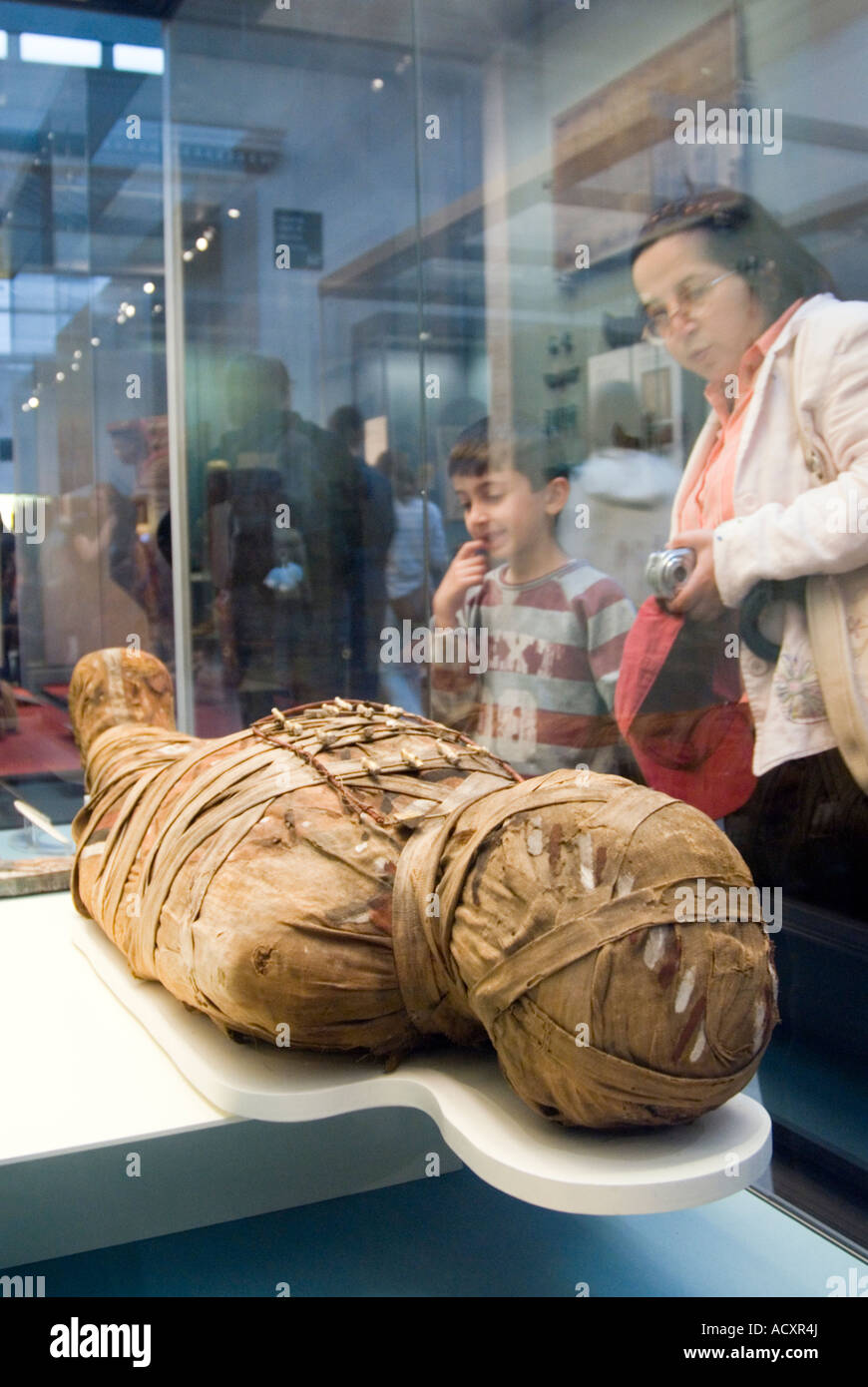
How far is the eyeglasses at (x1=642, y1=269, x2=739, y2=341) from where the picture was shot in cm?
226

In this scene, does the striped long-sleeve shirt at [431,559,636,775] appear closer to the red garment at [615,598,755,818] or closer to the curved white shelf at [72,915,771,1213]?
the red garment at [615,598,755,818]

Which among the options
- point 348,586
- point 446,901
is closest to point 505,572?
point 348,586

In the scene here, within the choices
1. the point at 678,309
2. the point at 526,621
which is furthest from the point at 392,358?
the point at 678,309

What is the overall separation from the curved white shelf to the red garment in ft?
2.81

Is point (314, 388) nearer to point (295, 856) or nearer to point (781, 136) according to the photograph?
point (781, 136)

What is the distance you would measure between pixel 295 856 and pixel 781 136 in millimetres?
1443

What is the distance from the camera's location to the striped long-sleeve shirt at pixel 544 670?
2.71 meters

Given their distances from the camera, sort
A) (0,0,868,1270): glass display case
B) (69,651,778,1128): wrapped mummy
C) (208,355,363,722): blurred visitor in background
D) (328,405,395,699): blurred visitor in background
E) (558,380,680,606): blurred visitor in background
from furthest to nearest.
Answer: (208,355,363,722): blurred visitor in background → (328,405,395,699): blurred visitor in background → (558,380,680,606): blurred visitor in background → (0,0,868,1270): glass display case → (69,651,778,1128): wrapped mummy

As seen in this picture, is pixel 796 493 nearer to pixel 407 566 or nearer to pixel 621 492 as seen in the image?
pixel 621 492

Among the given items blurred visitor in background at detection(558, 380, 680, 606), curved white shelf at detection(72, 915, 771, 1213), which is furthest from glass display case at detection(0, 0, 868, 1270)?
curved white shelf at detection(72, 915, 771, 1213)

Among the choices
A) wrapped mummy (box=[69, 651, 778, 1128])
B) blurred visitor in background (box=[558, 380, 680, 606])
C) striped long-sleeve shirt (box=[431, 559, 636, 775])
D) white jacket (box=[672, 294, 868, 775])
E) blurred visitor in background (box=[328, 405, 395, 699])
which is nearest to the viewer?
wrapped mummy (box=[69, 651, 778, 1128])

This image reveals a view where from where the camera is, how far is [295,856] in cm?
163

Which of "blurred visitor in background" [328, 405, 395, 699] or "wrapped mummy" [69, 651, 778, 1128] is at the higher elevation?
"blurred visitor in background" [328, 405, 395, 699]

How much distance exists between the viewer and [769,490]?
212cm
